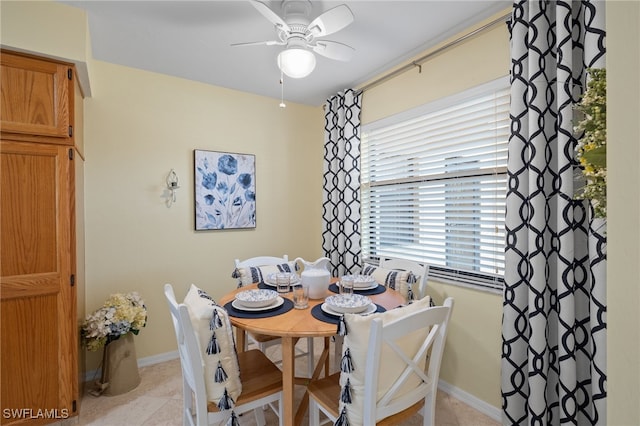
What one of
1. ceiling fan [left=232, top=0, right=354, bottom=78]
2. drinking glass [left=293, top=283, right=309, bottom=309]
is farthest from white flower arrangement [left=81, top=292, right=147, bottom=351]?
ceiling fan [left=232, top=0, right=354, bottom=78]

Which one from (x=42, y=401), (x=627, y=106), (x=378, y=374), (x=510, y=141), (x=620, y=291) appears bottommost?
(x=42, y=401)

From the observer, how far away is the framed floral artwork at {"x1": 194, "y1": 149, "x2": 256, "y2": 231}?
3014 millimetres

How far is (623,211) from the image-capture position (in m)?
0.65

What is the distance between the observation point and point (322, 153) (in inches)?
148

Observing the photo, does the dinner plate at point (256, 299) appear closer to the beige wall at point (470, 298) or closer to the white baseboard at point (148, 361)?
the beige wall at point (470, 298)

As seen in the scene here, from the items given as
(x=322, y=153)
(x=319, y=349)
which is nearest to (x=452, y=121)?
(x=322, y=153)

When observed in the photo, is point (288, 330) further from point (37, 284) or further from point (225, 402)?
point (37, 284)

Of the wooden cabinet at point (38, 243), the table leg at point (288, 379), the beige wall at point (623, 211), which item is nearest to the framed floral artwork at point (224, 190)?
the wooden cabinet at point (38, 243)

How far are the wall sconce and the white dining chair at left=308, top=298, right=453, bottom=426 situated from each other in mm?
2218

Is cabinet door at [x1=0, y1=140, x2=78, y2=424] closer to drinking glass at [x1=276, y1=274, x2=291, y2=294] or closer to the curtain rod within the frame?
drinking glass at [x1=276, y1=274, x2=291, y2=294]

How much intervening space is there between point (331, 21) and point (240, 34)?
2.78ft

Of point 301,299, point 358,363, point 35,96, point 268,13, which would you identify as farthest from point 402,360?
point 35,96

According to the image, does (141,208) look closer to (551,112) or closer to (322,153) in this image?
(322,153)

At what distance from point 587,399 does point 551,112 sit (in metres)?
1.49
